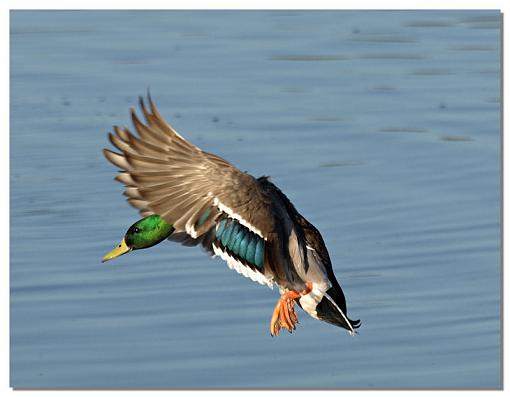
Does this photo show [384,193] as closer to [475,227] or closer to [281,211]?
[475,227]

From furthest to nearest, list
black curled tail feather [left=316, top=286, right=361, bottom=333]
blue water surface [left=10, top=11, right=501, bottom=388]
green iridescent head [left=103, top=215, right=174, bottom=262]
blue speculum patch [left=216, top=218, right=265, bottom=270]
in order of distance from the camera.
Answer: blue water surface [left=10, top=11, right=501, bottom=388] → green iridescent head [left=103, top=215, right=174, bottom=262] → black curled tail feather [left=316, top=286, right=361, bottom=333] → blue speculum patch [left=216, top=218, right=265, bottom=270]

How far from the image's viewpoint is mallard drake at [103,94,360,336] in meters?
6.32

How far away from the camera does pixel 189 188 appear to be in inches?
251

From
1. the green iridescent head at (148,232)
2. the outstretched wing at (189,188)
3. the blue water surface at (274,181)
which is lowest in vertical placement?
the blue water surface at (274,181)

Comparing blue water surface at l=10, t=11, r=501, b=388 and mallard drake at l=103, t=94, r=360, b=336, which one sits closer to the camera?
mallard drake at l=103, t=94, r=360, b=336

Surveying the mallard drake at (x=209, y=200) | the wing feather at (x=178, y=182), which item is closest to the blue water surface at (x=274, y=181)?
the mallard drake at (x=209, y=200)

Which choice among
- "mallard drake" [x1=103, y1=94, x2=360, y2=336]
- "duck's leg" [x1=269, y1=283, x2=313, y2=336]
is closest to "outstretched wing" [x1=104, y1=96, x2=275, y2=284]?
"mallard drake" [x1=103, y1=94, x2=360, y2=336]

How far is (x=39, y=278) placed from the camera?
29.3ft

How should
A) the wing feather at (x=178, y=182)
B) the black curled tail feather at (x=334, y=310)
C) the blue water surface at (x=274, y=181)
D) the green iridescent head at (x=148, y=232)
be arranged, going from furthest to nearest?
1. the blue water surface at (x=274, y=181)
2. the green iridescent head at (x=148, y=232)
3. the black curled tail feather at (x=334, y=310)
4. the wing feather at (x=178, y=182)

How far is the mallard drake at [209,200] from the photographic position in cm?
632

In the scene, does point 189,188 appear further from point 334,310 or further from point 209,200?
point 334,310

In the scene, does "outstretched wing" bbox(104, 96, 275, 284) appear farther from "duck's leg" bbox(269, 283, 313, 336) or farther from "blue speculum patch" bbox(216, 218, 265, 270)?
"duck's leg" bbox(269, 283, 313, 336)

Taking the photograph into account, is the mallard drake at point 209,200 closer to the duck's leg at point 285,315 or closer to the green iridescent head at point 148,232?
the duck's leg at point 285,315

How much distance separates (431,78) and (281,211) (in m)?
6.42
